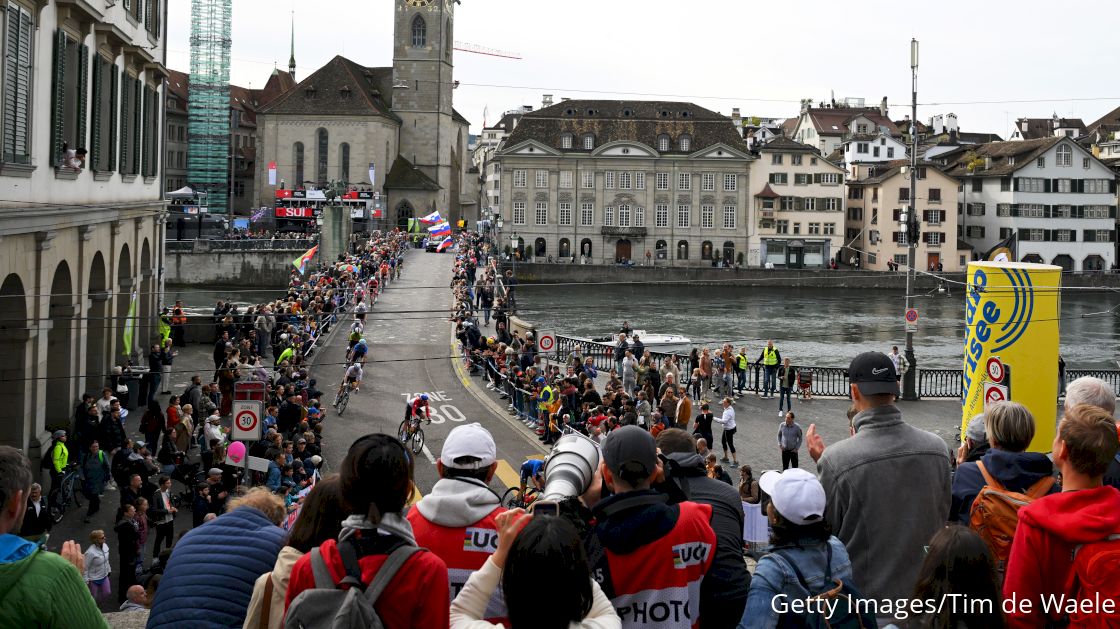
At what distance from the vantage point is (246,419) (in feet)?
55.4

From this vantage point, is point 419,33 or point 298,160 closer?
point 298,160

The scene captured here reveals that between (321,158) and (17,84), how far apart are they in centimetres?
8091

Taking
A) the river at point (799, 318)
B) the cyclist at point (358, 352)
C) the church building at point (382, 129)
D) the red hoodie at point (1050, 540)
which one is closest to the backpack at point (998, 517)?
the red hoodie at point (1050, 540)

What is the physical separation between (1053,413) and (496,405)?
12.1m

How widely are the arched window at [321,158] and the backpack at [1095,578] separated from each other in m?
93.8

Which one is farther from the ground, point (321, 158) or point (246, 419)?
point (321, 158)

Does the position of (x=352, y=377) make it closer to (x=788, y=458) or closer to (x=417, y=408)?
(x=417, y=408)

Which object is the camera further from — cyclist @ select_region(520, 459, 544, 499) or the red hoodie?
cyclist @ select_region(520, 459, 544, 499)

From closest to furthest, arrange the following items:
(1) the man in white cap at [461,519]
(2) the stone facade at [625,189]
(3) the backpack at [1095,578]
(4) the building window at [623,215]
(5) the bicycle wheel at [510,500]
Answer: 1. (3) the backpack at [1095,578]
2. (1) the man in white cap at [461,519]
3. (5) the bicycle wheel at [510,500]
4. (2) the stone facade at [625,189]
5. (4) the building window at [623,215]

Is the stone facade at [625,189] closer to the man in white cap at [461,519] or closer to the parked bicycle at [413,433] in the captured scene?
the parked bicycle at [413,433]

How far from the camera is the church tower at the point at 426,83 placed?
3841 inches

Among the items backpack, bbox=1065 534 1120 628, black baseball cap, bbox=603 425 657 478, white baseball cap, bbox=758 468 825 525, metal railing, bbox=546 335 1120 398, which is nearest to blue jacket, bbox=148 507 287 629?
black baseball cap, bbox=603 425 657 478

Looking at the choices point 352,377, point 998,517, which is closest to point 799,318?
point 352,377

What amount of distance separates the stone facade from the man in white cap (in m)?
88.0
